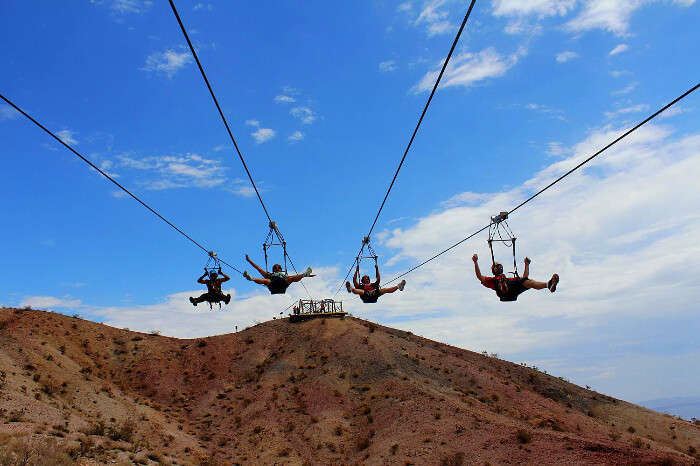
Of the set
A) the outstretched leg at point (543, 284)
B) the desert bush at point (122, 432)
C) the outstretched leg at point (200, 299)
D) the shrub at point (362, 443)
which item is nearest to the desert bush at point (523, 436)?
the shrub at point (362, 443)

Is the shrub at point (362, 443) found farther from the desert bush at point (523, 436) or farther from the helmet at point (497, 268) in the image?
the helmet at point (497, 268)

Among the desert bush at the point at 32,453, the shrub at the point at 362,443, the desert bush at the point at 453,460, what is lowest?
the desert bush at the point at 453,460

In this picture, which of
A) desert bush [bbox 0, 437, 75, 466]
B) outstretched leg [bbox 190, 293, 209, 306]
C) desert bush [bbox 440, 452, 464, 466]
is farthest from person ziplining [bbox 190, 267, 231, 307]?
desert bush [bbox 440, 452, 464, 466]

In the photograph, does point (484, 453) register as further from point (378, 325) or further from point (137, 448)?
point (378, 325)

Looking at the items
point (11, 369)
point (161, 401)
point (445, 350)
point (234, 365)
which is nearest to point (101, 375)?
point (161, 401)

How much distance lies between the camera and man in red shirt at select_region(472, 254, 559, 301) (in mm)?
16625

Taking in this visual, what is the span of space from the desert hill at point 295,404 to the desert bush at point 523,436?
106 mm

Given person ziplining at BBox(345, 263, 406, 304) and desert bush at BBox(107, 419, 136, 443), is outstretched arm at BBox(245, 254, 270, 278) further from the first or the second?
desert bush at BBox(107, 419, 136, 443)

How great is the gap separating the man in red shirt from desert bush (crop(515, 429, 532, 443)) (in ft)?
72.7

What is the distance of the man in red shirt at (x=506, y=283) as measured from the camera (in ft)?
54.5

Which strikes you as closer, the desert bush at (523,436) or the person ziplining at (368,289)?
the person ziplining at (368,289)

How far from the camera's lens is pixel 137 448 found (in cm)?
3231

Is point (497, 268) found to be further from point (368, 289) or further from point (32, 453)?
point (32, 453)

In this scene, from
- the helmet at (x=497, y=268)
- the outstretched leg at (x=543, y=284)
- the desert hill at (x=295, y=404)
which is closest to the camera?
the outstretched leg at (x=543, y=284)
